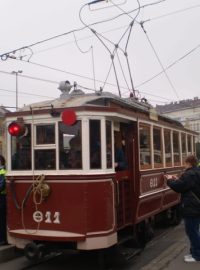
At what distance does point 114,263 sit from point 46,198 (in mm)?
1722

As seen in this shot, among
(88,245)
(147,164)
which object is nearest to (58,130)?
(88,245)

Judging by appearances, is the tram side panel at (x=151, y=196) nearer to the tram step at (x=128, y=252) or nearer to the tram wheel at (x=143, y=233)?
the tram wheel at (x=143, y=233)

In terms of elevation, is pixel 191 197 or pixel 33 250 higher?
pixel 191 197

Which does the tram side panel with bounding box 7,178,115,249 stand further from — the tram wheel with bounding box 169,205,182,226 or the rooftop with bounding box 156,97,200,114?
the rooftop with bounding box 156,97,200,114

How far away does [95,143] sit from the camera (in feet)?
25.7

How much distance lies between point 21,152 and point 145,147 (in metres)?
2.52

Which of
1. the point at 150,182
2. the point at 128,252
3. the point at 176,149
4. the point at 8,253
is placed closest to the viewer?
the point at 128,252

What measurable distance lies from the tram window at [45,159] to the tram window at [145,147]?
202cm

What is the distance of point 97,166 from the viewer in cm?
777

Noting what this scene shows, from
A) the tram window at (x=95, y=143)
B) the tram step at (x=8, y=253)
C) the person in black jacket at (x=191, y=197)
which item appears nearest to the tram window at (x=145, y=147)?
the person in black jacket at (x=191, y=197)

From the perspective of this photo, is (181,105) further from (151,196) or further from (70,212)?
(70,212)

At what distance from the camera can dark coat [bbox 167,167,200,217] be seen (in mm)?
7809

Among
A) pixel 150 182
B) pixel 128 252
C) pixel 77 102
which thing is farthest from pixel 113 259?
pixel 77 102

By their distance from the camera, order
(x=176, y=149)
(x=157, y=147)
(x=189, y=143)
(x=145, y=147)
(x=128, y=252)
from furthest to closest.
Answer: (x=189, y=143), (x=176, y=149), (x=157, y=147), (x=145, y=147), (x=128, y=252)
